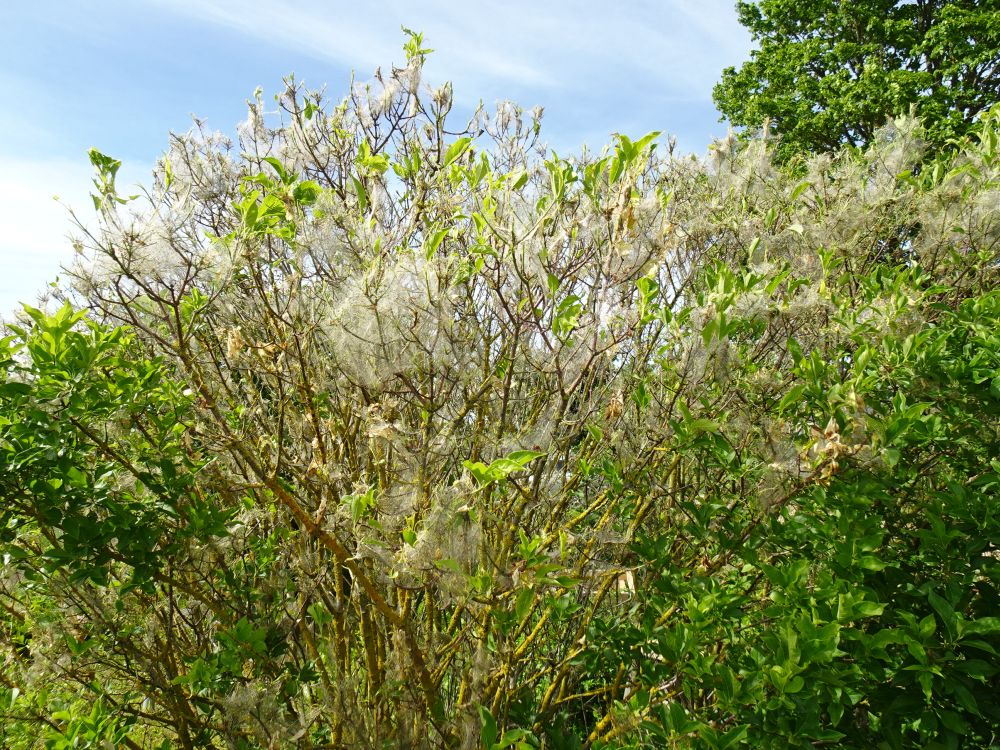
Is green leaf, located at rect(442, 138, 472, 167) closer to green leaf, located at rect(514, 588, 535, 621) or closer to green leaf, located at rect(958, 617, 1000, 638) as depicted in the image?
green leaf, located at rect(514, 588, 535, 621)

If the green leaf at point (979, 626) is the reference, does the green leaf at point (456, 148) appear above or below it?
above

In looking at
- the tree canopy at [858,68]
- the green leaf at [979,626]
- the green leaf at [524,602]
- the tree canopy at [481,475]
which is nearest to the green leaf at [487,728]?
the tree canopy at [481,475]

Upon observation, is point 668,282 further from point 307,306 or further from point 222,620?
point 222,620

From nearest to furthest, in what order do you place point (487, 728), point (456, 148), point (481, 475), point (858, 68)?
point (481, 475) < point (487, 728) < point (456, 148) < point (858, 68)

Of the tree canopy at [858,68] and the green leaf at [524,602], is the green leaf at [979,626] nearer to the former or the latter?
the green leaf at [524,602]

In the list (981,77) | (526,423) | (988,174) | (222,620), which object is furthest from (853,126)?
(222,620)

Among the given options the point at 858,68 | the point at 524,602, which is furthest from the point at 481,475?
the point at 858,68

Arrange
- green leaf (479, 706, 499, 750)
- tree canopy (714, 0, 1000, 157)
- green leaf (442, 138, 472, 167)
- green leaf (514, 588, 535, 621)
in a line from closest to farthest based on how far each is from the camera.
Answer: green leaf (514, 588, 535, 621) < green leaf (479, 706, 499, 750) < green leaf (442, 138, 472, 167) < tree canopy (714, 0, 1000, 157)

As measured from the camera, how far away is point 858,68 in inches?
676

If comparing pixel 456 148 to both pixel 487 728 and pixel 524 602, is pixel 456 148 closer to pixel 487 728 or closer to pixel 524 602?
pixel 524 602

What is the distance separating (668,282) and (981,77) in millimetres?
17368

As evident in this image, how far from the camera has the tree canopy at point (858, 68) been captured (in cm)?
1542

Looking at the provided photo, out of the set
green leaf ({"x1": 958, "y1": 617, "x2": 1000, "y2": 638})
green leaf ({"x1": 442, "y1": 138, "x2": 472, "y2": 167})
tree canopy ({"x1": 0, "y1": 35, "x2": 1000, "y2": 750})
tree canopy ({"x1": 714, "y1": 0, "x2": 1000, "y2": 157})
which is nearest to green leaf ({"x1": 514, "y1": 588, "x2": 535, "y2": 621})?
tree canopy ({"x1": 0, "y1": 35, "x2": 1000, "y2": 750})

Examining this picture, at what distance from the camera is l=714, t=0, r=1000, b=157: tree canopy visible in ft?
50.6
